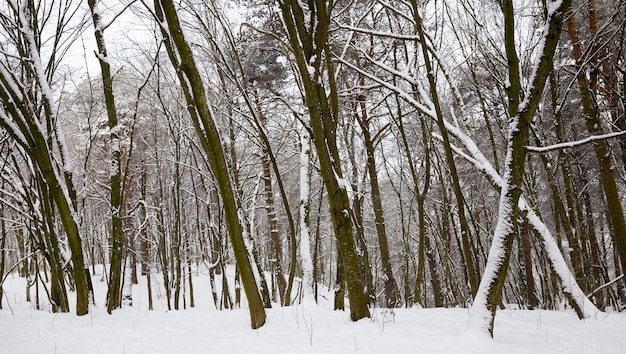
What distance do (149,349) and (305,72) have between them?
282 cm

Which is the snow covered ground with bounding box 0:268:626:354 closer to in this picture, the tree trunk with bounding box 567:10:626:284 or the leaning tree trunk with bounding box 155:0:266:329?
the leaning tree trunk with bounding box 155:0:266:329

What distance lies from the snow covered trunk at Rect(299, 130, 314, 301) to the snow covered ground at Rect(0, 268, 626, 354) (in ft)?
6.60

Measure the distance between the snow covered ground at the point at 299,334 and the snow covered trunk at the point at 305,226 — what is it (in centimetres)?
201

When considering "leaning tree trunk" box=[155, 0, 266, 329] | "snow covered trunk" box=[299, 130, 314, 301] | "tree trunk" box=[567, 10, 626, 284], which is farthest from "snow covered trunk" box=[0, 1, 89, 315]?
"tree trunk" box=[567, 10, 626, 284]

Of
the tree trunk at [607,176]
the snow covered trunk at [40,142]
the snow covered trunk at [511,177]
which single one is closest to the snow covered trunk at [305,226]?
the snow covered trunk at [40,142]

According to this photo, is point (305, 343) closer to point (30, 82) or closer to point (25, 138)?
point (25, 138)

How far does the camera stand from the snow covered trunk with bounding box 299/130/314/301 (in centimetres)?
672

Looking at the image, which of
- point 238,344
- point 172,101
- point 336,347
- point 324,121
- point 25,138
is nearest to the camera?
point 336,347

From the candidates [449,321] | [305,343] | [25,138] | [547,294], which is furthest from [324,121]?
[547,294]

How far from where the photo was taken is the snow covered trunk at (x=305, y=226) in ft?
22.1

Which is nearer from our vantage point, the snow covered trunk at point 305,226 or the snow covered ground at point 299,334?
the snow covered ground at point 299,334

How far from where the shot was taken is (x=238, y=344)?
3.11 m

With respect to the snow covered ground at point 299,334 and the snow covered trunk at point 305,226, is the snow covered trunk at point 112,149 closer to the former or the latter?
the snow covered ground at point 299,334

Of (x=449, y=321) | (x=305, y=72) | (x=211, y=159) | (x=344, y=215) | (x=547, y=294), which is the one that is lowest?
(x=547, y=294)
